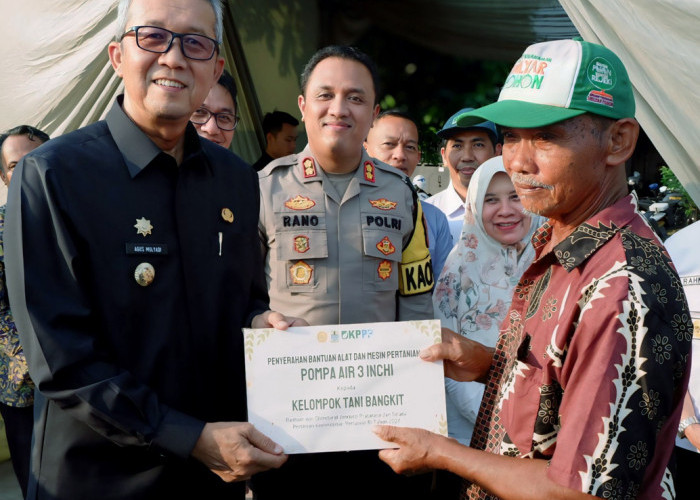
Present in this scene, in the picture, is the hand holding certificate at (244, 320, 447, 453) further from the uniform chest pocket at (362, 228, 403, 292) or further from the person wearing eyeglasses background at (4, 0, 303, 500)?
the uniform chest pocket at (362, 228, 403, 292)

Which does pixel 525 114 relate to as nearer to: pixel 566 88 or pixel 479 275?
pixel 566 88

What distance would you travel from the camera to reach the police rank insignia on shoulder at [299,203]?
273 centimetres

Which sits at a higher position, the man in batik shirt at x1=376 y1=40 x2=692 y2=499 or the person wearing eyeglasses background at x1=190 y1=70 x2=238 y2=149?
the person wearing eyeglasses background at x1=190 y1=70 x2=238 y2=149

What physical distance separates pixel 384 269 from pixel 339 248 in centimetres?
20

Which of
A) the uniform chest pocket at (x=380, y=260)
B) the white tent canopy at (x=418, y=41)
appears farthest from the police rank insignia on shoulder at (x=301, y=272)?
the white tent canopy at (x=418, y=41)

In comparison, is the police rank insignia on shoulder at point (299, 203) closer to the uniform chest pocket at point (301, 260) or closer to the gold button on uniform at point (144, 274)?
the uniform chest pocket at point (301, 260)

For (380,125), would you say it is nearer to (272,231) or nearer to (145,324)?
(272,231)

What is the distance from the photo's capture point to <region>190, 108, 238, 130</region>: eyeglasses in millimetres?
3401

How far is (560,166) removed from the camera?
5.15 feet

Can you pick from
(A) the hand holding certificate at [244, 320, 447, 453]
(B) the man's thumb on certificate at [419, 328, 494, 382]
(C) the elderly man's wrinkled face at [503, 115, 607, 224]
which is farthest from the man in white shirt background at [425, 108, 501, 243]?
(C) the elderly man's wrinkled face at [503, 115, 607, 224]

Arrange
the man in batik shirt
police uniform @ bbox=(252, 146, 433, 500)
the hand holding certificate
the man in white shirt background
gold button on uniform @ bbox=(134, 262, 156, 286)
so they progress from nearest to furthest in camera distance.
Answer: the man in batik shirt
gold button on uniform @ bbox=(134, 262, 156, 286)
the hand holding certificate
police uniform @ bbox=(252, 146, 433, 500)
the man in white shirt background

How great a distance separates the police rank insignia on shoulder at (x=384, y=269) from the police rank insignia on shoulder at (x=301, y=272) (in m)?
0.28

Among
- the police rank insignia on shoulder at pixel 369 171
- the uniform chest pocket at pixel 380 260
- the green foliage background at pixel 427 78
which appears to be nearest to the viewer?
the uniform chest pocket at pixel 380 260

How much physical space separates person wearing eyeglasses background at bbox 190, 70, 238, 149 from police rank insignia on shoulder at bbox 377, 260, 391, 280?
117 centimetres
